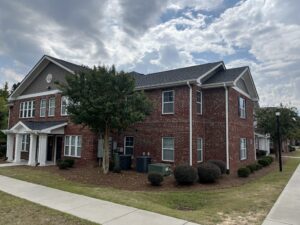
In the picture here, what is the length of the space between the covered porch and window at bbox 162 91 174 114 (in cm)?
856

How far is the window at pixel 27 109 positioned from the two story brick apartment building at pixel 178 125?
104 inches

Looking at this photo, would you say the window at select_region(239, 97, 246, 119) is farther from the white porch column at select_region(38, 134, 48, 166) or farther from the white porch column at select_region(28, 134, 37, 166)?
the white porch column at select_region(28, 134, 37, 166)

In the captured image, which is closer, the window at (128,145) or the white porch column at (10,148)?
the window at (128,145)

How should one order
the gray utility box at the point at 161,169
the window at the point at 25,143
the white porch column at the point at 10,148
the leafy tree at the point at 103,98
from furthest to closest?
the white porch column at the point at 10,148, the window at the point at 25,143, the gray utility box at the point at 161,169, the leafy tree at the point at 103,98

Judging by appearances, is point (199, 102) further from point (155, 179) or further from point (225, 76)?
point (155, 179)

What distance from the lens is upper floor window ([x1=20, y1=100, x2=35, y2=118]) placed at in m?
23.6

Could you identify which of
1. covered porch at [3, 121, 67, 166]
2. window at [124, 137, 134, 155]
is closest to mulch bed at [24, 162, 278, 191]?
window at [124, 137, 134, 155]

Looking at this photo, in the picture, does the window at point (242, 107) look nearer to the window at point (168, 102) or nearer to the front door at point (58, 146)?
the window at point (168, 102)

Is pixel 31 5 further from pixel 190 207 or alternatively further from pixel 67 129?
pixel 190 207

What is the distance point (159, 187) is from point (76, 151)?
9525mm

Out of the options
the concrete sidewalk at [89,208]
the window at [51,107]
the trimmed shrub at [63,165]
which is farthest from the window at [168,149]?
the window at [51,107]

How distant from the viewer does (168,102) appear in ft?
53.5

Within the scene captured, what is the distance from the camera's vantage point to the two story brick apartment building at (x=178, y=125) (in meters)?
15.5

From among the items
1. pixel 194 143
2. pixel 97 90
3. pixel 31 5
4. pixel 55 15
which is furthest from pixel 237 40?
pixel 31 5
